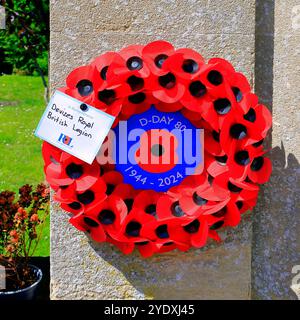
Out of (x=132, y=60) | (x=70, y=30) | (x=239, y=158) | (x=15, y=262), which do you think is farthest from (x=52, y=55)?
(x=15, y=262)

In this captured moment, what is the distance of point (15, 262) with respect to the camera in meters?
2.69

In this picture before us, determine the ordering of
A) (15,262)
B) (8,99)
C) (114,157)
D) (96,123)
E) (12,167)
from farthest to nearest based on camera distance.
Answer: (8,99), (12,167), (15,262), (114,157), (96,123)

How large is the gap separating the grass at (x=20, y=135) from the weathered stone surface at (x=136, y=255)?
1.87m

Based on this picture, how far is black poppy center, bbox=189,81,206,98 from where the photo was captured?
1.91 m

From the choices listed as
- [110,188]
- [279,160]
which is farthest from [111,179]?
[279,160]

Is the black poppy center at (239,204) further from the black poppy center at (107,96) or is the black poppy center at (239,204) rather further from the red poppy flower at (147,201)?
the black poppy center at (107,96)

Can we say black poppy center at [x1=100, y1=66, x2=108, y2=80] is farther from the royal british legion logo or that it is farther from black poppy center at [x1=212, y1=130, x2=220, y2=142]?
black poppy center at [x1=212, y1=130, x2=220, y2=142]

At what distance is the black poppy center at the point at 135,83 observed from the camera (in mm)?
1886

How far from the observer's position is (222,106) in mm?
1925

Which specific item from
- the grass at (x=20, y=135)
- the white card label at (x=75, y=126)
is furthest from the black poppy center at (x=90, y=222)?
the grass at (x=20, y=135)

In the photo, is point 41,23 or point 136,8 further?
point 41,23
